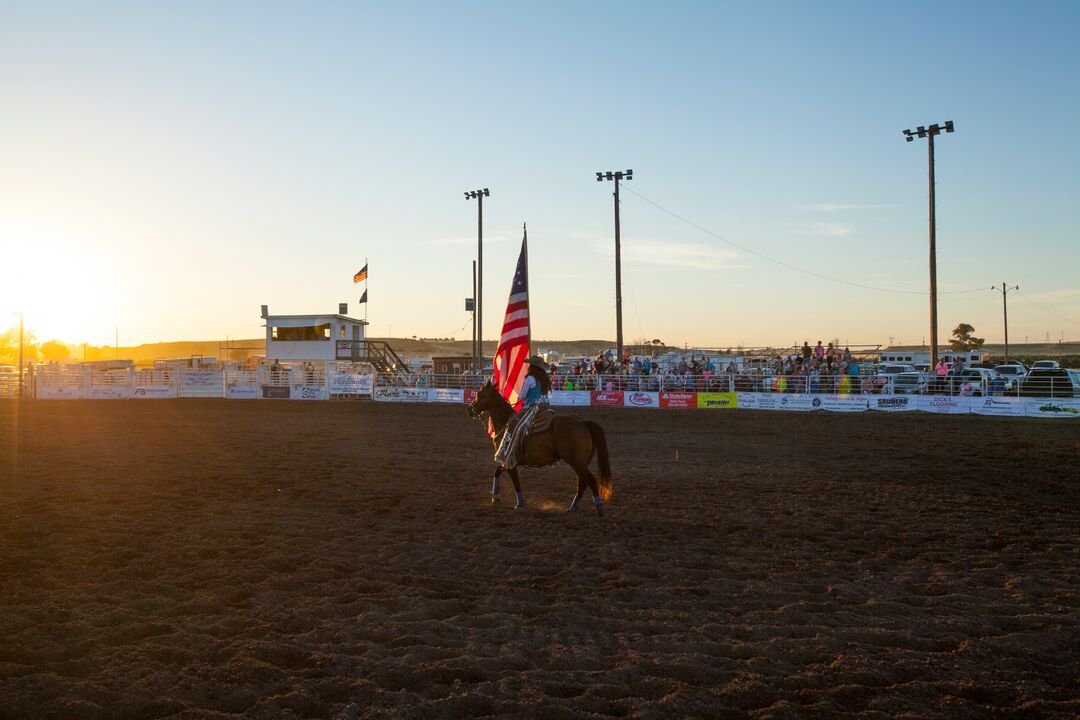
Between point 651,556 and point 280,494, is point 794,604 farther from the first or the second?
point 280,494

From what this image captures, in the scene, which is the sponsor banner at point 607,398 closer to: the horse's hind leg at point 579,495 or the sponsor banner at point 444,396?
the sponsor banner at point 444,396

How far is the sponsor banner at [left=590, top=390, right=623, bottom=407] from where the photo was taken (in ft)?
106

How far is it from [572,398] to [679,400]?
4.83m

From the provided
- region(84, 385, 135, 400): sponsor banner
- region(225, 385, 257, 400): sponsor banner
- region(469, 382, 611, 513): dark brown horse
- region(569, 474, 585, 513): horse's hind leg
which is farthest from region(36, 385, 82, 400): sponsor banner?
region(569, 474, 585, 513): horse's hind leg

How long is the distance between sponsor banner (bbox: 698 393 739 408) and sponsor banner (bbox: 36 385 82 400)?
30725 mm

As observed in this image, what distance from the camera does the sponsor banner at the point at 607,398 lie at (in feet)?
106

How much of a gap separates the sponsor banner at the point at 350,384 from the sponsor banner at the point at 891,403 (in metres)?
22.5

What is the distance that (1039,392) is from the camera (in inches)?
1033

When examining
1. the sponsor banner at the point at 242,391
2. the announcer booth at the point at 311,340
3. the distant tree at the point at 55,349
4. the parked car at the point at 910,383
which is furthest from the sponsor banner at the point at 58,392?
the distant tree at the point at 55,349

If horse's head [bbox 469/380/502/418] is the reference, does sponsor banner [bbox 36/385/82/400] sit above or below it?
below

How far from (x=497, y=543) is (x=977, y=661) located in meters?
4.76

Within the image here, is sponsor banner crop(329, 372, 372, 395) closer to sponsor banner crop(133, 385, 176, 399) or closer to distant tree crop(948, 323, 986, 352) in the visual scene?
sponsor banner crop(133, 385, 176, 399)

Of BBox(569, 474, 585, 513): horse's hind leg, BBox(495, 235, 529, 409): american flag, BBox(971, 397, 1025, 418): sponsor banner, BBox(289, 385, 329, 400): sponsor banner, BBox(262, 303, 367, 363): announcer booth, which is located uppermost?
BBox(262, 303, 367, 363): announcer booth

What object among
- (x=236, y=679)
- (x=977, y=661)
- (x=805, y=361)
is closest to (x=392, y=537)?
(x=236, y=679)
